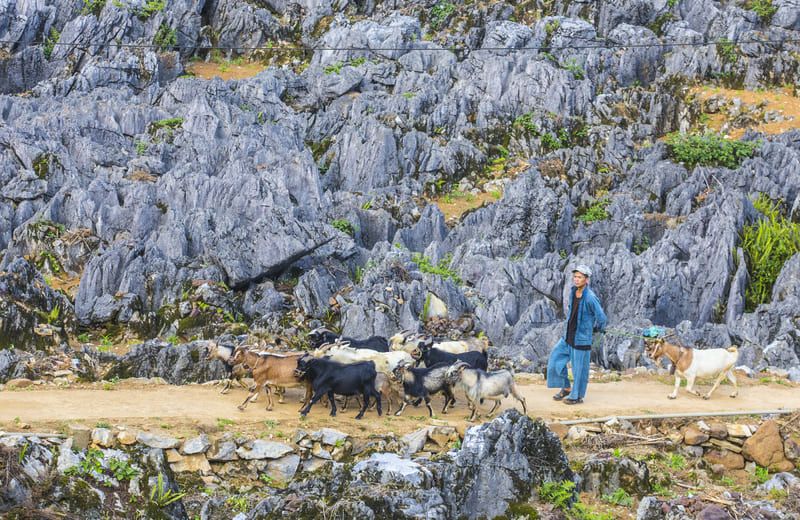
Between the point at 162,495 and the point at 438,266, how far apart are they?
47.2 ft

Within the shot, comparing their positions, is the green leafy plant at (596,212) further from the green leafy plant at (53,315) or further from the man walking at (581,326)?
the green leafy plant at (53,315)

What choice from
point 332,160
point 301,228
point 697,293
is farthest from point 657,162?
point 301,228

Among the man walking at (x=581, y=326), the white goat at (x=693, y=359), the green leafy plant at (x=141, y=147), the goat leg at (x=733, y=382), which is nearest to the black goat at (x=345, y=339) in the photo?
the man walking at (x=581, y=326)

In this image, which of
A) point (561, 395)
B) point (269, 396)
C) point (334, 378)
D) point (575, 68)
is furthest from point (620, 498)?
point (575, 68)

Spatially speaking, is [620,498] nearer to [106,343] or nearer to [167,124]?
Answer: [106,343]

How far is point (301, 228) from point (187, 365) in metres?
7.99

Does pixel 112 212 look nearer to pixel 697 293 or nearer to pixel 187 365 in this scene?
pixel 187 365

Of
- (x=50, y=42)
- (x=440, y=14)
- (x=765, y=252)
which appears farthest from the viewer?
(x=440, y=14)

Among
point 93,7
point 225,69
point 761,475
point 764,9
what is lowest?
point 761,475

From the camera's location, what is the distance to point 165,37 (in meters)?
40.4

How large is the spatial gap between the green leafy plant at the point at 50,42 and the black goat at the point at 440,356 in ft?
106

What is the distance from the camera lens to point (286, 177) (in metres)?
26.8

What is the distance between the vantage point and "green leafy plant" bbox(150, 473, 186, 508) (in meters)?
8.89

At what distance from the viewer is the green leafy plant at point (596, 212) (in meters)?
27.5
